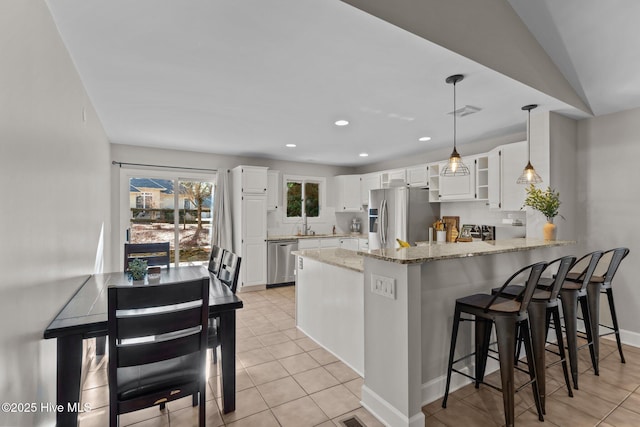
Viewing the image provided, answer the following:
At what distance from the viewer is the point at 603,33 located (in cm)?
239

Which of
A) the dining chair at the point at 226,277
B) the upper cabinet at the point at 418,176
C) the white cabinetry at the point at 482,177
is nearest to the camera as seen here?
the dining chair at the point at 226,277

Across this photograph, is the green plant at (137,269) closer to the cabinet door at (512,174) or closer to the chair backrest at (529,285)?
the chair backrest at (529,285)

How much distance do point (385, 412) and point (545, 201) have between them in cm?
250

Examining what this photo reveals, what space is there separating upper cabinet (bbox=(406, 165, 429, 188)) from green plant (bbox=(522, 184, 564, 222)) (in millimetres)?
1988

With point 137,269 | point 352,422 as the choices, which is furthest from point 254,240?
point 352,422

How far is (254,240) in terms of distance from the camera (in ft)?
17.7

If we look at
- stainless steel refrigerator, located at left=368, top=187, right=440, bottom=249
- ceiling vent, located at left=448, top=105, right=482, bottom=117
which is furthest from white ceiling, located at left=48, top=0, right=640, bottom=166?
stainless steel refrigerator, located at left=368, top=187, right=440, bottom=249

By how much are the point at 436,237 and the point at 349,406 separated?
3.54m

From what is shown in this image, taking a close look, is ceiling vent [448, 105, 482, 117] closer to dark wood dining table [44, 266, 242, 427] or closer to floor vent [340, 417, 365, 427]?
dark wood dining table [44, 266, 242, 427]

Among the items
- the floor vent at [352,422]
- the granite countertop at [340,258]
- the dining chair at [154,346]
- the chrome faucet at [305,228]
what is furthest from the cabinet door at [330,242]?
the dining chair at [154,346]

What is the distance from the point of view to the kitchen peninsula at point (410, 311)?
1.94 metres

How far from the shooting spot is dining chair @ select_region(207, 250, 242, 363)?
2.24m

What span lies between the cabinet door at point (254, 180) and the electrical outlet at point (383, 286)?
3.65m

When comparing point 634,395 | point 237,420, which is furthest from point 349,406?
point 634,395
